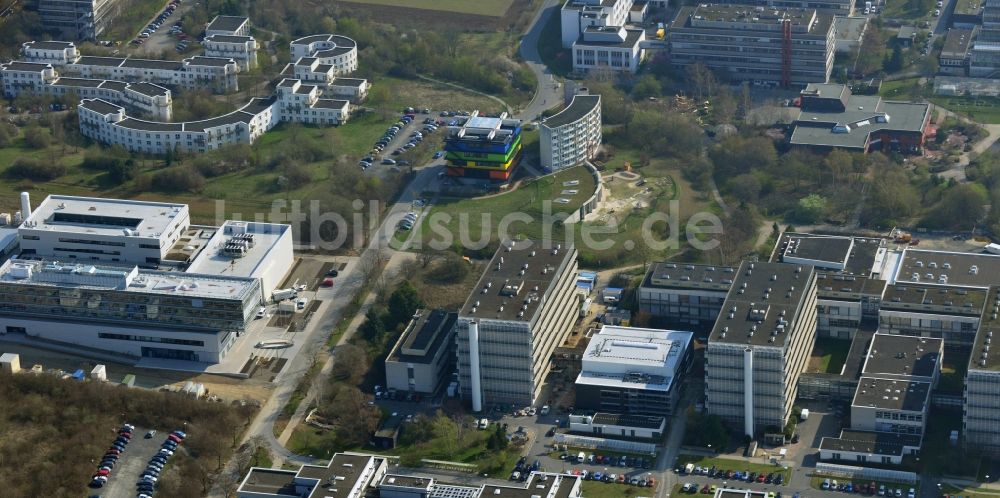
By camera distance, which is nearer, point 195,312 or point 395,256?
point 195,312

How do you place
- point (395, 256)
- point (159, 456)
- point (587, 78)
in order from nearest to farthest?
point (159, 456) → point (395, 256) → point (587, 78)

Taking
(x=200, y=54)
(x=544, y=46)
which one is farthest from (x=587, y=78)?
(x=200, y=54)

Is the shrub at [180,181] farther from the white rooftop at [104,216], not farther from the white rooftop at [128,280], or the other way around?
the white rooftop at [128,280]

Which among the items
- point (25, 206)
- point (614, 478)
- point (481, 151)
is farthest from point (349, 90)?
point (614, 478)

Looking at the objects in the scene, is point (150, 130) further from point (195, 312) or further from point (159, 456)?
point (159, 456)

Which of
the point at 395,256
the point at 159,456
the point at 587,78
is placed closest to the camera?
the point at 159,456

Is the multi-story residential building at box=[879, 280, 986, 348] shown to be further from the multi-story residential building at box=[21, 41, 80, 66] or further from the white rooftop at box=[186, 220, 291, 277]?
the multi-story residential building at box=[21, 41, 80, 66]

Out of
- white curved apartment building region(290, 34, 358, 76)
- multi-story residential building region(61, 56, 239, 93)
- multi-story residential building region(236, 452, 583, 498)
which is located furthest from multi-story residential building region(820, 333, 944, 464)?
multi-story residential building region(61, 56, 239, 93)

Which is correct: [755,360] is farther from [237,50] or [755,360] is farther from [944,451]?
[237,50]
